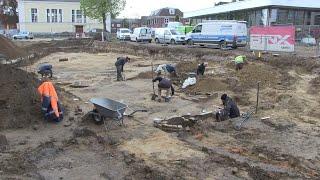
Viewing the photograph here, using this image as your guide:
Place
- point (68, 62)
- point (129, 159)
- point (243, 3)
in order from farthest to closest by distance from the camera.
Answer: point (243, 3) < point (68, 62) < point (129, 159)

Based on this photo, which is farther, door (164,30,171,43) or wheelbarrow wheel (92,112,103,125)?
door (164,30,171,43)

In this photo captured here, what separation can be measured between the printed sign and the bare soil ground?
6.31 m

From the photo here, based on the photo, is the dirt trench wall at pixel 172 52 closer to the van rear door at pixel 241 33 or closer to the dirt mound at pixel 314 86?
the van rear door at pixel 241 33

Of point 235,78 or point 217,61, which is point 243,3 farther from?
point 235,78

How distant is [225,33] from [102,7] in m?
35.4

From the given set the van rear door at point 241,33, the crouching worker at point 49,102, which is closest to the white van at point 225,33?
the van rear door at point 241,33

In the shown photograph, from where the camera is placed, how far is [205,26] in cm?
3844

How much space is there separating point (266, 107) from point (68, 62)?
22.9m

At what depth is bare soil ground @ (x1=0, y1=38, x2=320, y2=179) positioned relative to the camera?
400 inches

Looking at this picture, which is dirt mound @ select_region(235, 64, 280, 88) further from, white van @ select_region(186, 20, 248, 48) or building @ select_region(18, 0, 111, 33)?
building @ select_region(18, 0, 111, 33)

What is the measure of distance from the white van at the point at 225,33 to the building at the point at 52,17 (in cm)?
4962

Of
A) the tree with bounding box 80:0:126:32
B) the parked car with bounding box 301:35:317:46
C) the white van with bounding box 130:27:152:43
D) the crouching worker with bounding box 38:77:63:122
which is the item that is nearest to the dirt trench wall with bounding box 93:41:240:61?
the white van with bounding box 130:27:152:43

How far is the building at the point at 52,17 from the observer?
281ft

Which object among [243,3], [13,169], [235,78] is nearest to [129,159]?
[13,169]
